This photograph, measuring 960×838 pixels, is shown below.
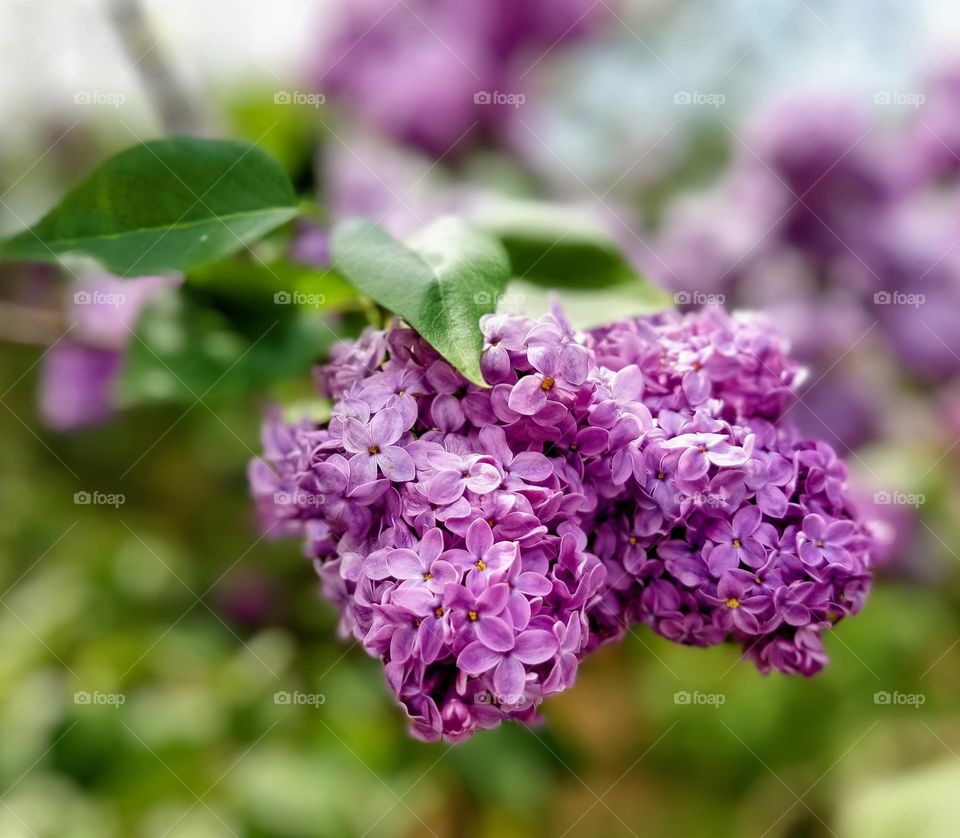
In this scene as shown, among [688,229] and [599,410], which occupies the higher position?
[599,410]

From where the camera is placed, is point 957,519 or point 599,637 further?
point 957,519

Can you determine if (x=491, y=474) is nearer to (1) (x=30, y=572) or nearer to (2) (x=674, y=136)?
(2) (x=674, y=136)

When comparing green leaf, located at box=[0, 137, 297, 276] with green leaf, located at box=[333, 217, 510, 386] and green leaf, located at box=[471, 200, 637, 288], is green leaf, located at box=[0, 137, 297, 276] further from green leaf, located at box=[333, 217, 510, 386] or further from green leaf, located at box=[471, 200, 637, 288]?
green leaf, located at box=[471, 200, 637, 288]

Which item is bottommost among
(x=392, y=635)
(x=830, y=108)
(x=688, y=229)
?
(x=688, y=229)

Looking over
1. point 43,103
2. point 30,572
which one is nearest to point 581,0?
point 43,103

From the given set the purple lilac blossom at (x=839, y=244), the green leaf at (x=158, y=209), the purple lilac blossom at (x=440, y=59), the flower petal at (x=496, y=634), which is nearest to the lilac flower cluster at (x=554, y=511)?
the flower petal at (x=496, y=634)

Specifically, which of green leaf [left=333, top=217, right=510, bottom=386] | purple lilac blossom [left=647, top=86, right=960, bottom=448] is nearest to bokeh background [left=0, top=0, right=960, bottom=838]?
purple lilac blossom [left=647, top=86, right=960, bottom=448]

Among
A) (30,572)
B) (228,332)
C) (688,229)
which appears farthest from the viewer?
(30,572)
